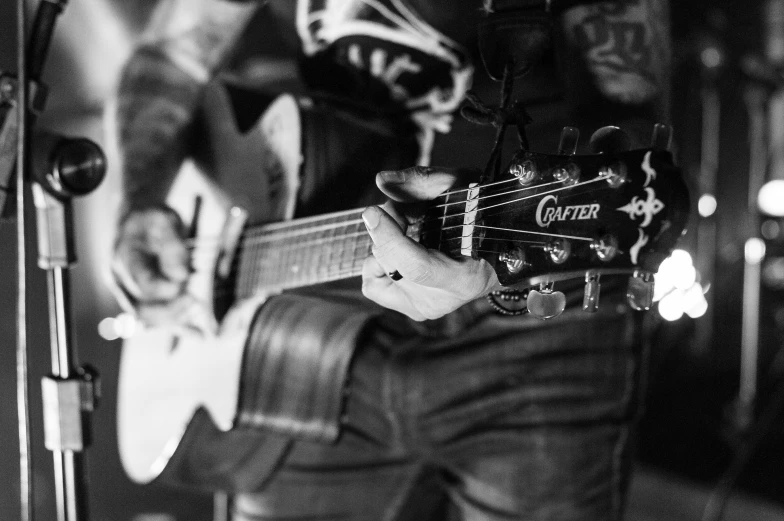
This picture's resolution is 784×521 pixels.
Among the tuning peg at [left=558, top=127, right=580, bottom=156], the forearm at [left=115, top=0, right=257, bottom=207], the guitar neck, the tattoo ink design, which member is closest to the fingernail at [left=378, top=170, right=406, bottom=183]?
the guitar neck

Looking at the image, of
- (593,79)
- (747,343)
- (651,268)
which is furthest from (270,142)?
(747,343)

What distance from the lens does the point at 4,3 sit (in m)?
1.20

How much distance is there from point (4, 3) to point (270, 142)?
2.06 feet

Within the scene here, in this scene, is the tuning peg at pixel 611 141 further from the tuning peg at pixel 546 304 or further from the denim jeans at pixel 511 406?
the denim jeans at pixel 511 406

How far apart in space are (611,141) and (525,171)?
0.07 meters

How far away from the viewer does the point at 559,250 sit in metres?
0.55

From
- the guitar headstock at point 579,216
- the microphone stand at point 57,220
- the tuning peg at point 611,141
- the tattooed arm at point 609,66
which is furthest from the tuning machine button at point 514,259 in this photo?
the microphone stand at point 57,220

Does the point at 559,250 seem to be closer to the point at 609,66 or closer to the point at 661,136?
the point at 661,136

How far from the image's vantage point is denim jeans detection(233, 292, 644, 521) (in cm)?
87

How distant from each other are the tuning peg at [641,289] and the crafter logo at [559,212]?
57 millimetres

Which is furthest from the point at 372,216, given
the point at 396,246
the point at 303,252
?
the point at 303,252

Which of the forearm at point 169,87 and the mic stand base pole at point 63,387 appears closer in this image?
the mic stand base pole at point 63,387

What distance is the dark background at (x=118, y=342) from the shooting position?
121 centimetres

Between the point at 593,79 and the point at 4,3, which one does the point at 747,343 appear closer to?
the point at 593,79
